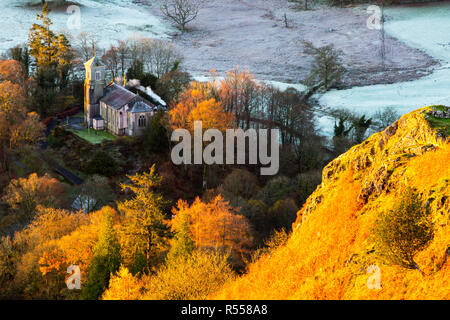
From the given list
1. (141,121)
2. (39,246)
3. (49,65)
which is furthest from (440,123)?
(49,65)

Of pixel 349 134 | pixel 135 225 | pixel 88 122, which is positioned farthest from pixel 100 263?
pixel 349 134

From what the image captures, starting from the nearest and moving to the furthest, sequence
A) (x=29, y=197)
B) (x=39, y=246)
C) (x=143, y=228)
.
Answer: (x=143, y=228) → (x=39, y=246) → (x=29, y=197)

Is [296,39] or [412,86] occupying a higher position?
[296,39]

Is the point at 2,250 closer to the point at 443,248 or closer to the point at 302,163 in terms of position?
the point at 443,248

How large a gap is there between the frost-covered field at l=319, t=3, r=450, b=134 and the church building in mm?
24936

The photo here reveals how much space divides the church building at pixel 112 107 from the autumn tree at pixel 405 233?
47.7m

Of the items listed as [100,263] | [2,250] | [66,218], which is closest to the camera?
[100,263]

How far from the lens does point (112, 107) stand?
6856 centimetres

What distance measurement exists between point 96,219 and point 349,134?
40.4 metres

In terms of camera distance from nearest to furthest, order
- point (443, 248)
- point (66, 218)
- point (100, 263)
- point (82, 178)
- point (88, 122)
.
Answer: point (443, 248) < point (100, 263) < point (66, 218) < point (82, 178) < point (88, 122)

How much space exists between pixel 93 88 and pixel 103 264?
40.6 m

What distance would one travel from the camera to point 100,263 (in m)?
34.2

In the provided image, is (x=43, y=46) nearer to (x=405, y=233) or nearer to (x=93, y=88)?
(x=93, y=88)

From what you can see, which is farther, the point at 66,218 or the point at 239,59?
the point at 239,59
